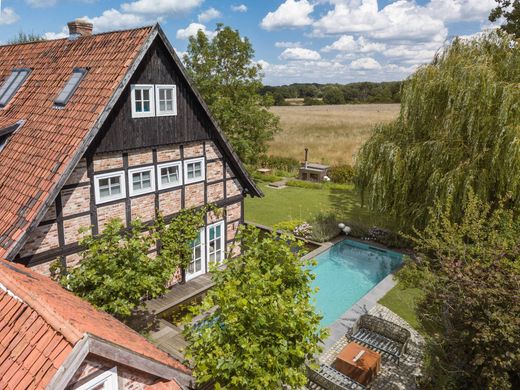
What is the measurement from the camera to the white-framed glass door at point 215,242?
48.1 feet

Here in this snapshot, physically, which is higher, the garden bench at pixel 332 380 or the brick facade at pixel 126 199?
the brick facade at pixel 126 199

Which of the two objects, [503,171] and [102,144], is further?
[503,171]

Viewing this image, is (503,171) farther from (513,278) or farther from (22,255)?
(22,255)

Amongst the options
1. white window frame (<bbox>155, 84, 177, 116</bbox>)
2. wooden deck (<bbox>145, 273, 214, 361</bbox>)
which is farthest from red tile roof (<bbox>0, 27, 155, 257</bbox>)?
wooden deck (<bbox>145, 273, 214, 361</bbox>)

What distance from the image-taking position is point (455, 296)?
765 cm

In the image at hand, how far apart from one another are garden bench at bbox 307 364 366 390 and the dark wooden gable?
7521 millimetres

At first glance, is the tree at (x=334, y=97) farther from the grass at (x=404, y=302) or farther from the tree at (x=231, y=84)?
the grass at (x=404, y=302)

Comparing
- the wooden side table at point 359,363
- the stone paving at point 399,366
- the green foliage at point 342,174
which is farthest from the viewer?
the green foliage at point 342,174

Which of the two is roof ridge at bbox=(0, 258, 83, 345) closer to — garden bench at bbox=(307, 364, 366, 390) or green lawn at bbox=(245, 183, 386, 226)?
garden bench at bbox=(307, 364, 366, 390)

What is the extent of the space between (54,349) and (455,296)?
692 cm

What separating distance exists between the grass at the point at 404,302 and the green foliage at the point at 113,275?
7797mm

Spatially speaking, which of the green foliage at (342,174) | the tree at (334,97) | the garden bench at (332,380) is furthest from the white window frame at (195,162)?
the tree at (334,97)

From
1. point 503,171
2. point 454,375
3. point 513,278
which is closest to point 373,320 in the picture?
point 454,375

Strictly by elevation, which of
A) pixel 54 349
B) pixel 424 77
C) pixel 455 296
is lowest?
pixel 455 296
